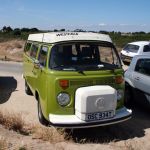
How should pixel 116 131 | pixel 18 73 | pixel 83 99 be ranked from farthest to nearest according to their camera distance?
1. pixel 18 73
2. pixel 116 131
3. pixel 83 99

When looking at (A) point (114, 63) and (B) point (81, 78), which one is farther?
(A) point (114, 63)

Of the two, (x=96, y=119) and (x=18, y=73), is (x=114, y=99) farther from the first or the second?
(x=18, y=73)

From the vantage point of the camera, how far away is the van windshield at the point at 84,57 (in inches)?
327

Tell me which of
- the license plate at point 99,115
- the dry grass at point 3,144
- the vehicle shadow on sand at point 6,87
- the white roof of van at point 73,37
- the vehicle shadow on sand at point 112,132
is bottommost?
the vehicle shadow on sand at point 6,87

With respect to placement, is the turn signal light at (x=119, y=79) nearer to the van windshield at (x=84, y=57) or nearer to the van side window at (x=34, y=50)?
the van windshield at (x=84, y=57)

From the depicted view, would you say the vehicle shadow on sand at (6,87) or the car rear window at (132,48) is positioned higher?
the car rear window at (132,48)

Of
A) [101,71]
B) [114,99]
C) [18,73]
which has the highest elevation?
[101,71]

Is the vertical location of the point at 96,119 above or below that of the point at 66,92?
below

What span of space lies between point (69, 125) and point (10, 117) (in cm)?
153

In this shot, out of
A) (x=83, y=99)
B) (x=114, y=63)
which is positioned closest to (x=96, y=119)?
(x=83, y=99)

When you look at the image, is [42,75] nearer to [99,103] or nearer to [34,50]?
[99,103]

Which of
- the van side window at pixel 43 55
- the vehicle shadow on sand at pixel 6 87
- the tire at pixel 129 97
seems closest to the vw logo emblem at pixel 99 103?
the van side window at pixel 43 55

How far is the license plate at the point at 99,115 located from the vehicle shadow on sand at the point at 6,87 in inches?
187

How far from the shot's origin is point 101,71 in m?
8.20
